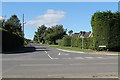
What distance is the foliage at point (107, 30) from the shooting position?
36000mm

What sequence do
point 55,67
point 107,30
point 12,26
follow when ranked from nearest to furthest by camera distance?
point 55,67
point 107,30
point 12,26

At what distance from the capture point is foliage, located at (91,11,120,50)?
118 feet

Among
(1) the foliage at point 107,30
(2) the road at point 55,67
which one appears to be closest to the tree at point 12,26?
(1) the foliage at point 107,30

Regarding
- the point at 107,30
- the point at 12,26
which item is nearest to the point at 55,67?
the point at 107,30

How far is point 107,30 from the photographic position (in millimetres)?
36406

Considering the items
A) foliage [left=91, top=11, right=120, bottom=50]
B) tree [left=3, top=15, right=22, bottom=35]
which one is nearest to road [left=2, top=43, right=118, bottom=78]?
foliage [left=91, top=11, right=120, bottom=50]

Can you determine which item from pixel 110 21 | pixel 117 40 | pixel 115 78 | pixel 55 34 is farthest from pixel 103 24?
pixel 55 34

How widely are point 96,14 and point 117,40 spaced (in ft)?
19.1

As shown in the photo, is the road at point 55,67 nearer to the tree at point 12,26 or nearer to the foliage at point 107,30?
the foliage at point 107,30

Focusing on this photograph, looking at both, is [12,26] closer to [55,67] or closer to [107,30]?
[107,30]

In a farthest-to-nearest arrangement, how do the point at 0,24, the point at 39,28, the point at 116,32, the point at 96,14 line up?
the point at 39,28, the point at 0,24, the point at 96,14, the point at 116,32

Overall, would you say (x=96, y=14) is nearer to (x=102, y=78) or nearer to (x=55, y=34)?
(x=102, y=78)

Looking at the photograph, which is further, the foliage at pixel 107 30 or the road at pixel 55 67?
the foliage at pixel 107 30

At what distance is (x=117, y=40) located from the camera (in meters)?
35.9
